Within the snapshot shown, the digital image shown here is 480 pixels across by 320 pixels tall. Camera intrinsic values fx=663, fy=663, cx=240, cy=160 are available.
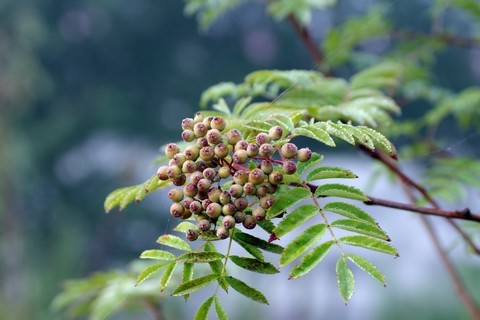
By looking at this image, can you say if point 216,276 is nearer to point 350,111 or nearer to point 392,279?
point 350,111

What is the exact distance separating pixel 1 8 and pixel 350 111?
37.2 feet

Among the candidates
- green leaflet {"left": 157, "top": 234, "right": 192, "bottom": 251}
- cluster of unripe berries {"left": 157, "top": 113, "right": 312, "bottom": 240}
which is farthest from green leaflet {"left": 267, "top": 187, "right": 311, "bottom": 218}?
green leaflet {"left": 157, "top": 234, "right": 192, "bottom": 251}

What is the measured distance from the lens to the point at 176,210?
0.66 meters

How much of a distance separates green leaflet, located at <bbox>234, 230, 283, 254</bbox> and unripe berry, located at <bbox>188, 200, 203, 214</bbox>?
0.06 m

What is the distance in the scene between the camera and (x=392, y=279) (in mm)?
10203

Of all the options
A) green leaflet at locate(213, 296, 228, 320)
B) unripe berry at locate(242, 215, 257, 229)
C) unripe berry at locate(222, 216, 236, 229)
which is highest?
unripe berry at locate(242, 215, 257, 229)

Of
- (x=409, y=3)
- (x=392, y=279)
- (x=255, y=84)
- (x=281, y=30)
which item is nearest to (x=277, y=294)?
(x=392, y=279)

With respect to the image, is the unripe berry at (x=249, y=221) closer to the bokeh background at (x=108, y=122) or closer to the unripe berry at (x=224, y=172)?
the unripe berry at (x=224, y=172)

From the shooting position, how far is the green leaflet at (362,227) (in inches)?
25.8

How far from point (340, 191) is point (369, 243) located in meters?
0.07

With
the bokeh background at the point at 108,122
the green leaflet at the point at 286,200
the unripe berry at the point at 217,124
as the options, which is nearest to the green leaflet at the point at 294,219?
the green leaflet at the point at 286,200

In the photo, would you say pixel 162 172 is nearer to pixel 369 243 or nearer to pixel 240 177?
pixel 240 177

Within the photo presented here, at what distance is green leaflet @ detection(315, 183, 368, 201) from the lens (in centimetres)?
68

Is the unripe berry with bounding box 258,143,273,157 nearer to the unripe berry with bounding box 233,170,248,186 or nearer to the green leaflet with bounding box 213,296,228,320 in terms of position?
the unripe berry with bounding box 233,170,248,186
